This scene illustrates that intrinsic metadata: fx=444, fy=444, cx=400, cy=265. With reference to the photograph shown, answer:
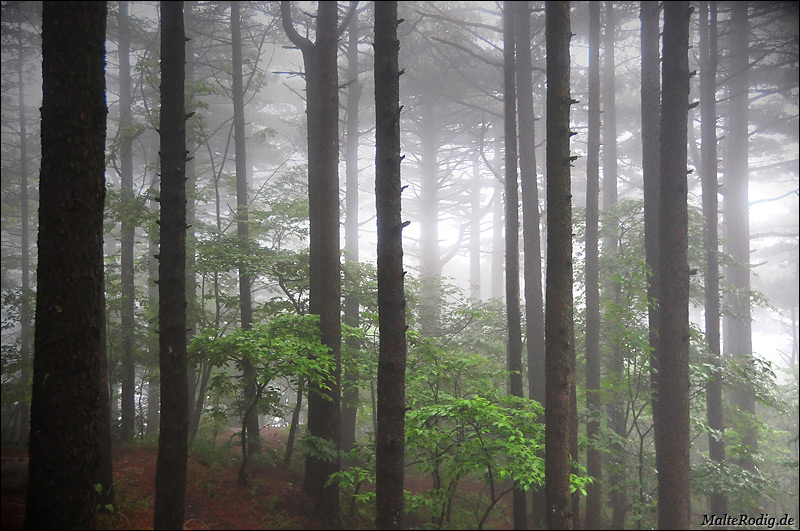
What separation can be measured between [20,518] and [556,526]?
295 inches

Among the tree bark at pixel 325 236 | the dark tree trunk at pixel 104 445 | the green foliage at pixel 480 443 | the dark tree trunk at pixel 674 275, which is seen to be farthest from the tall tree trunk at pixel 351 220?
the dark tree trunk at pixel 674 275

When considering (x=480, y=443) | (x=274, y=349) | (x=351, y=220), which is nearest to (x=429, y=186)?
(x=351, y=220)

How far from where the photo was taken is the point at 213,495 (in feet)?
27.5

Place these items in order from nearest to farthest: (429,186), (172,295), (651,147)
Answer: (172,295)
(651,147)
(429,186)

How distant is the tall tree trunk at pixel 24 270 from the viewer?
11769 mm

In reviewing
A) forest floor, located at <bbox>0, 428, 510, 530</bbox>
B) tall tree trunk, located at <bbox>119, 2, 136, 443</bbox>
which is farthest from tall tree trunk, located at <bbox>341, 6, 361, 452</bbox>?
tall tree trunk, located at <bbox>119, 2, 136, 443</bbox>

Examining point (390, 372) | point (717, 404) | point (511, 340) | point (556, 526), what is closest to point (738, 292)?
point (717, 404)

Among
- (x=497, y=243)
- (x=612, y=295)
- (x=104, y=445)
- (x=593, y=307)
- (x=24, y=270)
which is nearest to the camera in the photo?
(x=104, y=445)

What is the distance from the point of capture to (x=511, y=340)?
1094 centimetres

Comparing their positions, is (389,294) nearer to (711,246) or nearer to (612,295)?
(711,246)

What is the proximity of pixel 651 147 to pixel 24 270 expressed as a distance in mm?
23205

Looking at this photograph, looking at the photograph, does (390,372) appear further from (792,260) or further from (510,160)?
(792,260)

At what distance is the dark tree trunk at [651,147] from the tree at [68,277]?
32.5 feet

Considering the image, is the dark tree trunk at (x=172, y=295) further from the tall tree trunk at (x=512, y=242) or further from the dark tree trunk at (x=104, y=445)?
the tall tree trunk at (x=512, y=242)
